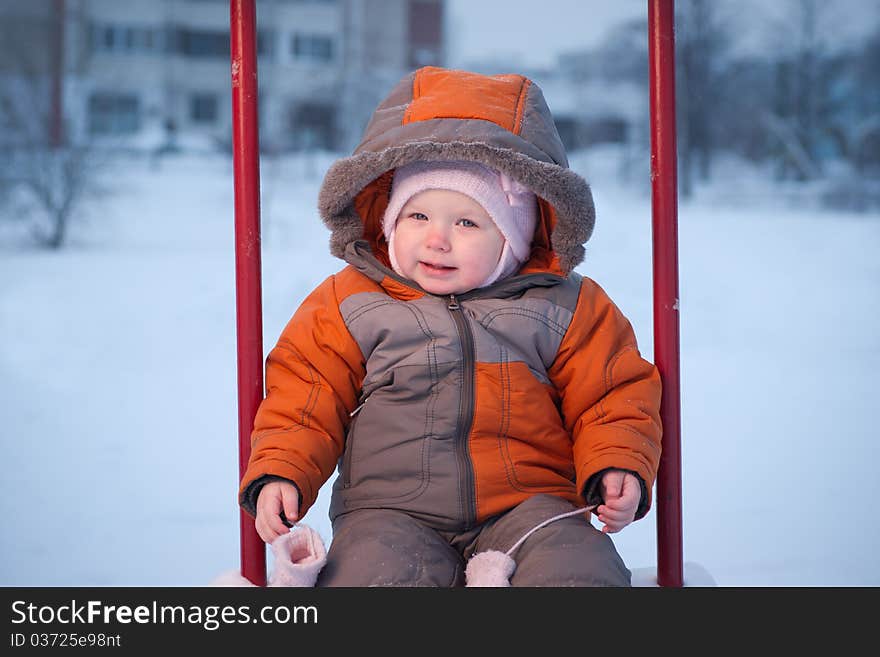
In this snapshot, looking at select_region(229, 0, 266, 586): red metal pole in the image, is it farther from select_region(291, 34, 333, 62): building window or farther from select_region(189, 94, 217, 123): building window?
select_region(189, 94, 217, 123): building window

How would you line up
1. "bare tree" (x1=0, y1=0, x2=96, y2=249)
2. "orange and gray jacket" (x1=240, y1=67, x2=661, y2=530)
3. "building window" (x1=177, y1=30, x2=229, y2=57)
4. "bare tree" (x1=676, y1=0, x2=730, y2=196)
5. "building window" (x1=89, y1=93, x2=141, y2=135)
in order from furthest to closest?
"building window" (x1=177, y1=30, x2=229, y2=57) → "building window" (x1=89, y1=93, x2=141, y2=135) → "bare tree" (x1=676, y1=0, x2=730, y2=196) → "bare tree" (x1=0, y1=0, x2=96, y2=249) → "orange and gray jacket" (x1=240, y1=67, x2=661, y2=530)

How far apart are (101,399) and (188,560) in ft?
4.30

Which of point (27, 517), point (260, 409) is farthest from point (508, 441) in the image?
point (27, 517)

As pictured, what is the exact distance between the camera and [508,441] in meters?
1.13

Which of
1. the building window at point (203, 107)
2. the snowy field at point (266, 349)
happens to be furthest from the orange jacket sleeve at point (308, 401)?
the building window at point (203, 107)

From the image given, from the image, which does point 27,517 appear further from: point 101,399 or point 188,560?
point 101,399

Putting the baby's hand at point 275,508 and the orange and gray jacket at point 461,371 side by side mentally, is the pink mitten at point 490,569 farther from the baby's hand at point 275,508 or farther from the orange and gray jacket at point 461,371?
the baby's hand at point 275,508

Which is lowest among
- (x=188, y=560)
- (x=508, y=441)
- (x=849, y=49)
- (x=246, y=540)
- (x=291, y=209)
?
(x=188, y=560)

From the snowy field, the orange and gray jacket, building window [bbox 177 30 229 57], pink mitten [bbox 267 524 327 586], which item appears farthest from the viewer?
building window [bbox 177 30 229 57]

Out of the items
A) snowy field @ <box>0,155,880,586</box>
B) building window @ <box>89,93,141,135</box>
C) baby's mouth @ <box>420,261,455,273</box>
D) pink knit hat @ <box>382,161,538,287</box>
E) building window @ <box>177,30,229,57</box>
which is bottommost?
snowy field @ <box>0,155,880,586</box>

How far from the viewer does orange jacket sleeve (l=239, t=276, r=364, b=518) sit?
107cm

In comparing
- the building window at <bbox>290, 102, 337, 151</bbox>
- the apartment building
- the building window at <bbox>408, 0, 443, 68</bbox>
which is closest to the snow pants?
the building window at <bbox>408, 0, 443, 68</bbox>

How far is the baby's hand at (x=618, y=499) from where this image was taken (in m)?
1.07

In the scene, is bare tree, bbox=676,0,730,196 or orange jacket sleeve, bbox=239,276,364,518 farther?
bare tree, bbox=676,0,730,196
